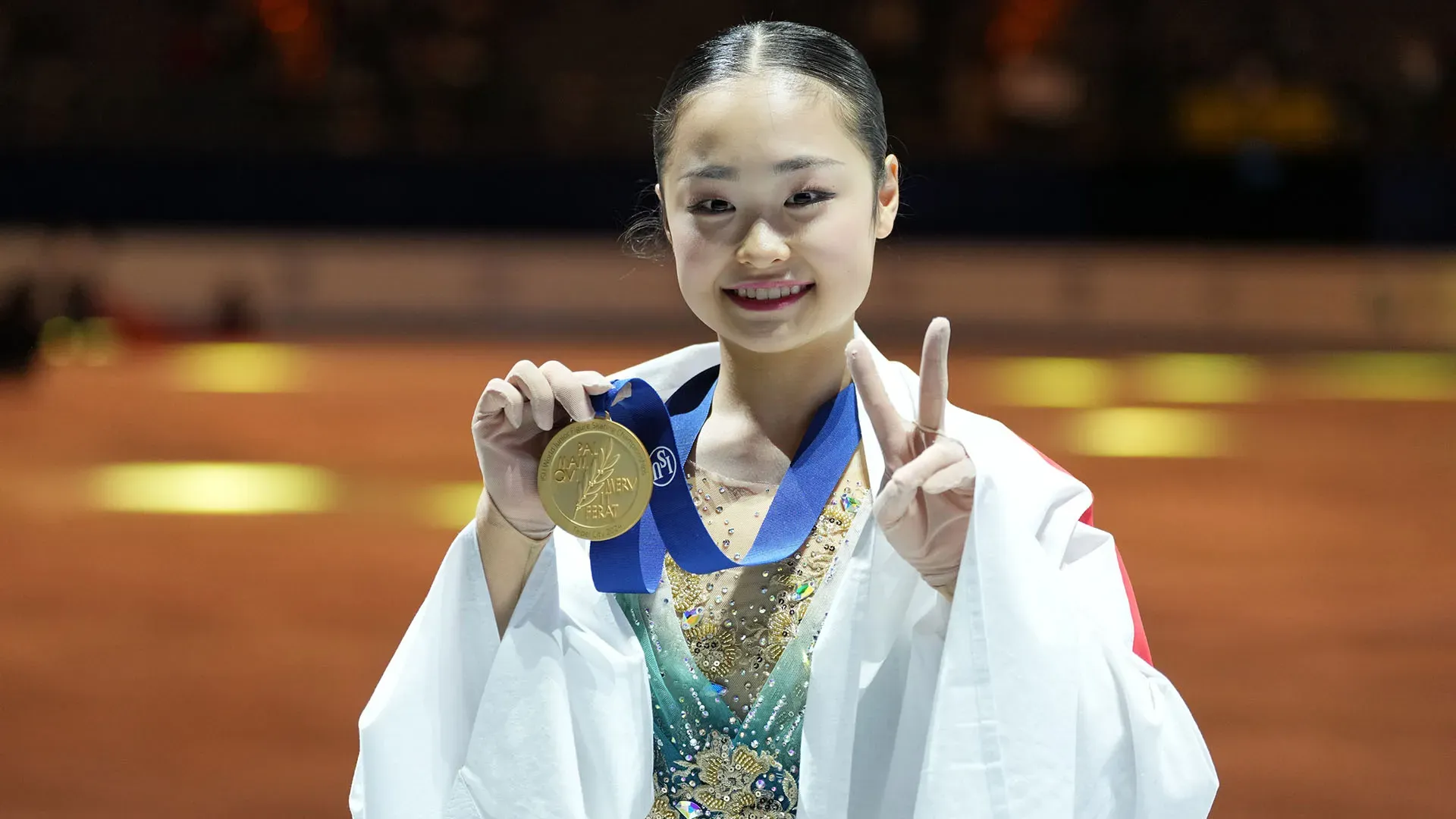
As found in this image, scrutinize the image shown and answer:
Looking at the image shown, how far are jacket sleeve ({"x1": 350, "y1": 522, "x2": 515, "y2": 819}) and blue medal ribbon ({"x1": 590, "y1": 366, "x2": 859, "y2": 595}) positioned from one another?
0.14 metres

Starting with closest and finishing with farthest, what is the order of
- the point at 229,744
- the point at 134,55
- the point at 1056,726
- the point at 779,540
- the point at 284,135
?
the point at 1056,726 < the point at 779,540 < the point at 229,744 < the point at 284,135 < the point at 134,55

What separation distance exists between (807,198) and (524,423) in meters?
0.38

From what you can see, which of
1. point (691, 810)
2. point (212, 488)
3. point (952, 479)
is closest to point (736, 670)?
point (691, 810)

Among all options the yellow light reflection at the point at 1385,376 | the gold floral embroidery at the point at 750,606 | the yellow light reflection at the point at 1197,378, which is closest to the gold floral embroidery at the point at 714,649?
the gold floral embroidery at the point at 750,606

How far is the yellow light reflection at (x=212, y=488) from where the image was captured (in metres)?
6.29

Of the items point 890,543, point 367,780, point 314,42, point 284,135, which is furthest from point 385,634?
point 314,42

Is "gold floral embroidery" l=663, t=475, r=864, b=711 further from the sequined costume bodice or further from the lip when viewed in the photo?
the lip

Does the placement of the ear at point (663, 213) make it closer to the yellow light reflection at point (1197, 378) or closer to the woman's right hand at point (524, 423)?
the woman's right hand at point (524, 423)

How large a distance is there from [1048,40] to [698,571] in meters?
11.6

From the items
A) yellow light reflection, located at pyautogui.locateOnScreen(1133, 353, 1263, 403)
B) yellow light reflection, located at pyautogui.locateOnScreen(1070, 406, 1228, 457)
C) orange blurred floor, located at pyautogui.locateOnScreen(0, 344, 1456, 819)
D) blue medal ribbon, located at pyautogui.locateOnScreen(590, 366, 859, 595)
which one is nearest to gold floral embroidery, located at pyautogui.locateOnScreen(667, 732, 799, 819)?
blue medal ribbon, located at pyautogui.locateOnScreen(590, 366, 859, 595)

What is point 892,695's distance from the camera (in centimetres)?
152

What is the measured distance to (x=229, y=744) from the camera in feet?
12.8

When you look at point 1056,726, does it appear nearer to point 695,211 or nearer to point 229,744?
Result: point 695,211

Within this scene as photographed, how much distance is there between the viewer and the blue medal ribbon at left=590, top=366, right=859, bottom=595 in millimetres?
1612
